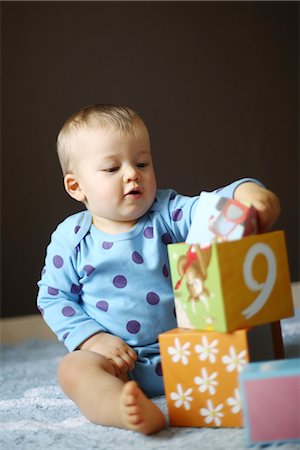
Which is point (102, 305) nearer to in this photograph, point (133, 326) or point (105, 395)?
point (133, 326)

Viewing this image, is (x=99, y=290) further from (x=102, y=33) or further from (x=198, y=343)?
(x=102, y=33)

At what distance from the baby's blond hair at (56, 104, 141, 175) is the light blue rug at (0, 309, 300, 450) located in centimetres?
47

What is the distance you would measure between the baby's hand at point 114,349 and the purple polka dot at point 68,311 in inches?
2.8

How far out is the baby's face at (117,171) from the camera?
1.31 meters

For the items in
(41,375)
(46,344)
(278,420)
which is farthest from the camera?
(46,344)

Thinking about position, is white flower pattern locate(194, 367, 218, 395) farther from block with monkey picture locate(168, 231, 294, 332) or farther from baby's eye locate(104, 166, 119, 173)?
baby's eye locate(104, 166, 119, 173)

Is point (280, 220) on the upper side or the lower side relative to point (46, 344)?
upper

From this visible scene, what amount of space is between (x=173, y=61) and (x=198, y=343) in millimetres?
1484

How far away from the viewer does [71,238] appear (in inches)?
55.1

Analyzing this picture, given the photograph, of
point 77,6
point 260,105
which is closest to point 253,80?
point 260,105

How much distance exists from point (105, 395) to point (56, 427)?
14 cm

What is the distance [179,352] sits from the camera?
107cm

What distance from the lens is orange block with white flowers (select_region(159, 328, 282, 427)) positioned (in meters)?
1.03

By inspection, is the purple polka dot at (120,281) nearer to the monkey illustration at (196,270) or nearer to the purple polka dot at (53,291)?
the purple polka dot at (53,291)
